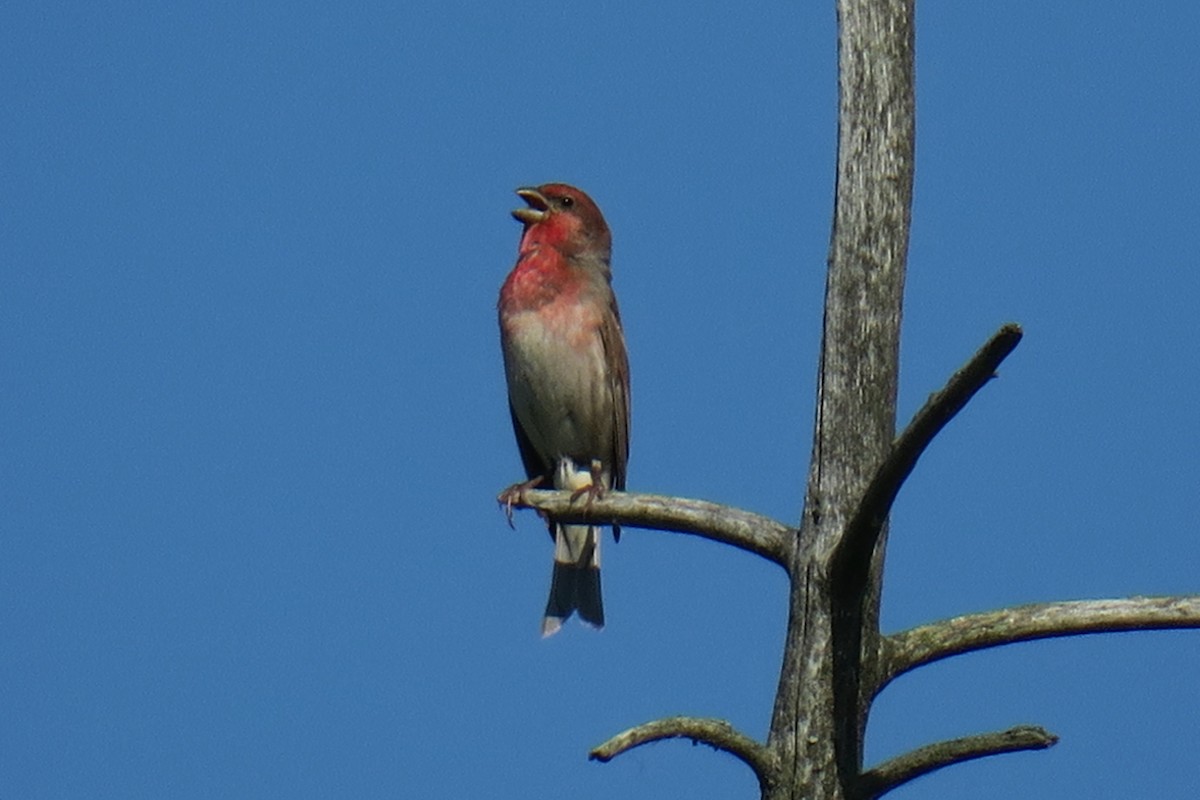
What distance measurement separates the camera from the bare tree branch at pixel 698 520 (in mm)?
5375

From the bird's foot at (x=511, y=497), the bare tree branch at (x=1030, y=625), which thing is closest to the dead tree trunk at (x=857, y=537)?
the bare tree branch at (x=1030, y=625)

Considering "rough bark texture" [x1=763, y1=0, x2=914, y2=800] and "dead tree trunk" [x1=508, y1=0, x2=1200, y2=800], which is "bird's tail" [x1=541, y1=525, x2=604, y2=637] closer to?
"dead tree trunk" [x1=508, y1=0, x2=1200, y2=800]

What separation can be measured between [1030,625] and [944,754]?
46 centimetres

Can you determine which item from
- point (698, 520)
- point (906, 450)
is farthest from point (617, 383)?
point (906, 450)

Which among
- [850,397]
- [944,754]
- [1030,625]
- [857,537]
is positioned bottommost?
[944,754]


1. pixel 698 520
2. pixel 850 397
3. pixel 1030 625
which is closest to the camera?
pixel 1030 625

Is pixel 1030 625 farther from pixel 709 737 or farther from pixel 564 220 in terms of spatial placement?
pixel 564 220

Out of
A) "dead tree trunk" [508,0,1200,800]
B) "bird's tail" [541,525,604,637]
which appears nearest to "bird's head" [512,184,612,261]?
"bird's tail" [541,525,604,637]

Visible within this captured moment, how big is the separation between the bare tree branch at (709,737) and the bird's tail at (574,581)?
416 cm

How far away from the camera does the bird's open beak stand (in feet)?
30.5

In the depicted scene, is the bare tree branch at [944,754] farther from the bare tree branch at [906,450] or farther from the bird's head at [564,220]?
the bird's head at [564,220]

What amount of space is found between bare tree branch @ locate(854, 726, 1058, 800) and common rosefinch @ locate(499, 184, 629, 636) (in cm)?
381

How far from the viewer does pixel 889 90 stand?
5426 millimetres

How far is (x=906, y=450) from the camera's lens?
15.0ft
